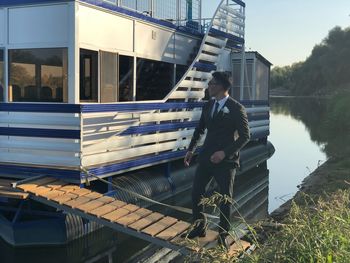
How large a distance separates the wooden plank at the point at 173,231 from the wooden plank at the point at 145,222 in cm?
27

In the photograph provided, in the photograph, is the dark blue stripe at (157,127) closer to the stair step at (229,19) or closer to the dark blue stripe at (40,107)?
the dark blue stripe at (40,107)

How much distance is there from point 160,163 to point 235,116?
4208 mm

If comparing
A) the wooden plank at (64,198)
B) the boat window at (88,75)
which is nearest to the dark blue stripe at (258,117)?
the boat window at (88,75)

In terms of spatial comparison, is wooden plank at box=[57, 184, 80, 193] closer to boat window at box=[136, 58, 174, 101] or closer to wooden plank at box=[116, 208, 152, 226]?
wooden plank at box=[116, 208, 152, 226]

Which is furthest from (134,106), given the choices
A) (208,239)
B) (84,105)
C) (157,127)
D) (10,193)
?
(208,239)

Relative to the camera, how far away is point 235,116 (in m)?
5.22

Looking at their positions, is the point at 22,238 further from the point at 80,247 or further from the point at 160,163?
the point at 160,163

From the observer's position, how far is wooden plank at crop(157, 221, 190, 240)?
558 centimetres

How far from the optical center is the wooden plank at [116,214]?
5949mm

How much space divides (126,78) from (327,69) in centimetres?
5532

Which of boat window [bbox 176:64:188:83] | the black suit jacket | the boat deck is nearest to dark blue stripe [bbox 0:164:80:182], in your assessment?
the boat deck

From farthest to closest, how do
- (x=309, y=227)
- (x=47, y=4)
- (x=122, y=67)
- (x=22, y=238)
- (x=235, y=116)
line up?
(x=122, y=67) → (x=47, y=4) → (x=22, y=238) → (x=235, y=116) → (x=309, y=227)

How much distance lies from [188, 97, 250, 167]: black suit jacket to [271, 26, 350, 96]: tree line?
1532 inches

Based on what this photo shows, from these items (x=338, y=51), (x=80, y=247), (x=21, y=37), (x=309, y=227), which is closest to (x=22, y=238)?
(x=80, y=247)
